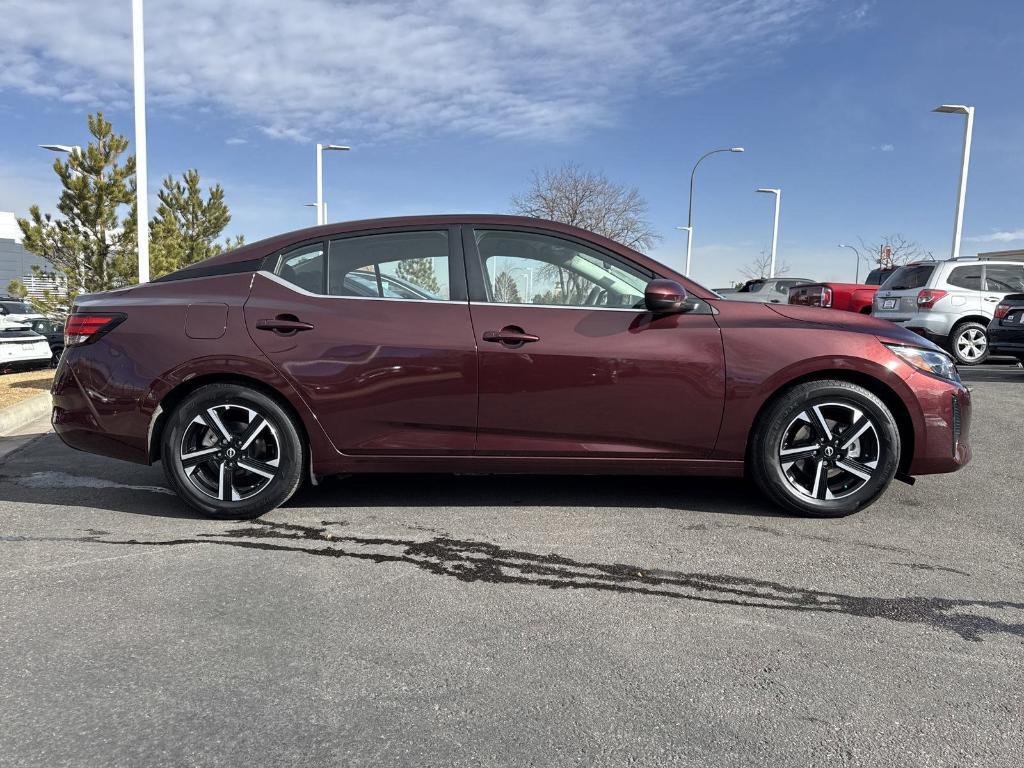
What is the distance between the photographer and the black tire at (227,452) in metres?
3.73

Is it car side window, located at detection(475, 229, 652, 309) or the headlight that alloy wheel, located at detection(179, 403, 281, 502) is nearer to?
car side window, located at detection(475, 229, 652, 309)

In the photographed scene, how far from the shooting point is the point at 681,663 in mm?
2314

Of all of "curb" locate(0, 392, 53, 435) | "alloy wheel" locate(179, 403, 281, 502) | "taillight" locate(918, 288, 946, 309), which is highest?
"taillight" locate(918, 288, 946, 309)

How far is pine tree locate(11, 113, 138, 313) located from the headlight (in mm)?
11943

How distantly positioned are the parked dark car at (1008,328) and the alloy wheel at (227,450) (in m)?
10.5

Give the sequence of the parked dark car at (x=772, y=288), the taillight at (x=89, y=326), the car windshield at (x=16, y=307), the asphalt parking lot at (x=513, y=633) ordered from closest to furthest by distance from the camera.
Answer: the asphalt parking lot at (x=513, y=633) → the taillight at (x=89, y=326) → the car windshield at (x=16, y=307) → the parked dark car at (x=772, y=288)

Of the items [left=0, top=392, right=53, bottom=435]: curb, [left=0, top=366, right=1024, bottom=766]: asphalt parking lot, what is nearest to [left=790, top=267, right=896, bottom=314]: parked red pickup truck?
[left=0, top=366, right=1024, bottom=766]: asphalt parking lot

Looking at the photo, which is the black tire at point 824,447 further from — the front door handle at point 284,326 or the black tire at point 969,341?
the black tire at point 969,341

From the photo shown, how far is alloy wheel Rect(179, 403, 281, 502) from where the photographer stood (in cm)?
375

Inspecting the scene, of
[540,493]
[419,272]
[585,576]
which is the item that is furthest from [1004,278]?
[585,576]

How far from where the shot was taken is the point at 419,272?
3.91 m

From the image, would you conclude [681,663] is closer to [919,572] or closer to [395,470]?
[919,572]

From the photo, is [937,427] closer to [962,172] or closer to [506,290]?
[506,290]

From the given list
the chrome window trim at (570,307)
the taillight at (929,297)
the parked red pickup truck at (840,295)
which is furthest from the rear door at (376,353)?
the parked red pickup truck at (840,295)
